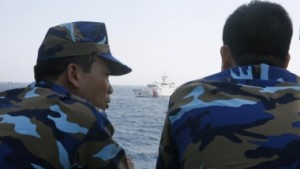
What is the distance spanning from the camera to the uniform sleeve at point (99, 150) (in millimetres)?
2211

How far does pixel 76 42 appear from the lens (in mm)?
2551

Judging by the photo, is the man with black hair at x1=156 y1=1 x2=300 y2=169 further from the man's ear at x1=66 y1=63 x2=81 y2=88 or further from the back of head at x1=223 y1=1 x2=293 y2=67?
the man's ear at x1=66 y1=63 x2=81 y2=88

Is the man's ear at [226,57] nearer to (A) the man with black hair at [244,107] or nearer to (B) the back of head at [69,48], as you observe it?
(A) the man with black hair at [244,107]

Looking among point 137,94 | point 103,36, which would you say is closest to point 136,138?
point 103,36

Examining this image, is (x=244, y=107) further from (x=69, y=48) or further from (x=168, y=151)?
(x=69, y=48)

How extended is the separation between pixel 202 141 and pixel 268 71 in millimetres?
478

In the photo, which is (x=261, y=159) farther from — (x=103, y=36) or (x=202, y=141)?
(x=103, y=36)

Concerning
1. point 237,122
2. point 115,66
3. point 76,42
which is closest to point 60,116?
point 76,42

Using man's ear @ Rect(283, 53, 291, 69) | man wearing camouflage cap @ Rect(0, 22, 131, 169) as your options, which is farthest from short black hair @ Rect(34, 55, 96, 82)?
man's ear @ Rect(283, 53, 291, 69)

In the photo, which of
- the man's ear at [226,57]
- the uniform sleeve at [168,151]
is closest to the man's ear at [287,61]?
the man's ear at [226,57]

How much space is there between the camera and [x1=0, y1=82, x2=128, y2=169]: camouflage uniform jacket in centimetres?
213

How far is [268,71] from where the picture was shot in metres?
2.11

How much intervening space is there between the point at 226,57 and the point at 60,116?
0.87m

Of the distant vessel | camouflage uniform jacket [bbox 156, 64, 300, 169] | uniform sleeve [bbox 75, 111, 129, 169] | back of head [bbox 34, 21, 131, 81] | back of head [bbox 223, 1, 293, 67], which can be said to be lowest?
the distant vessel
